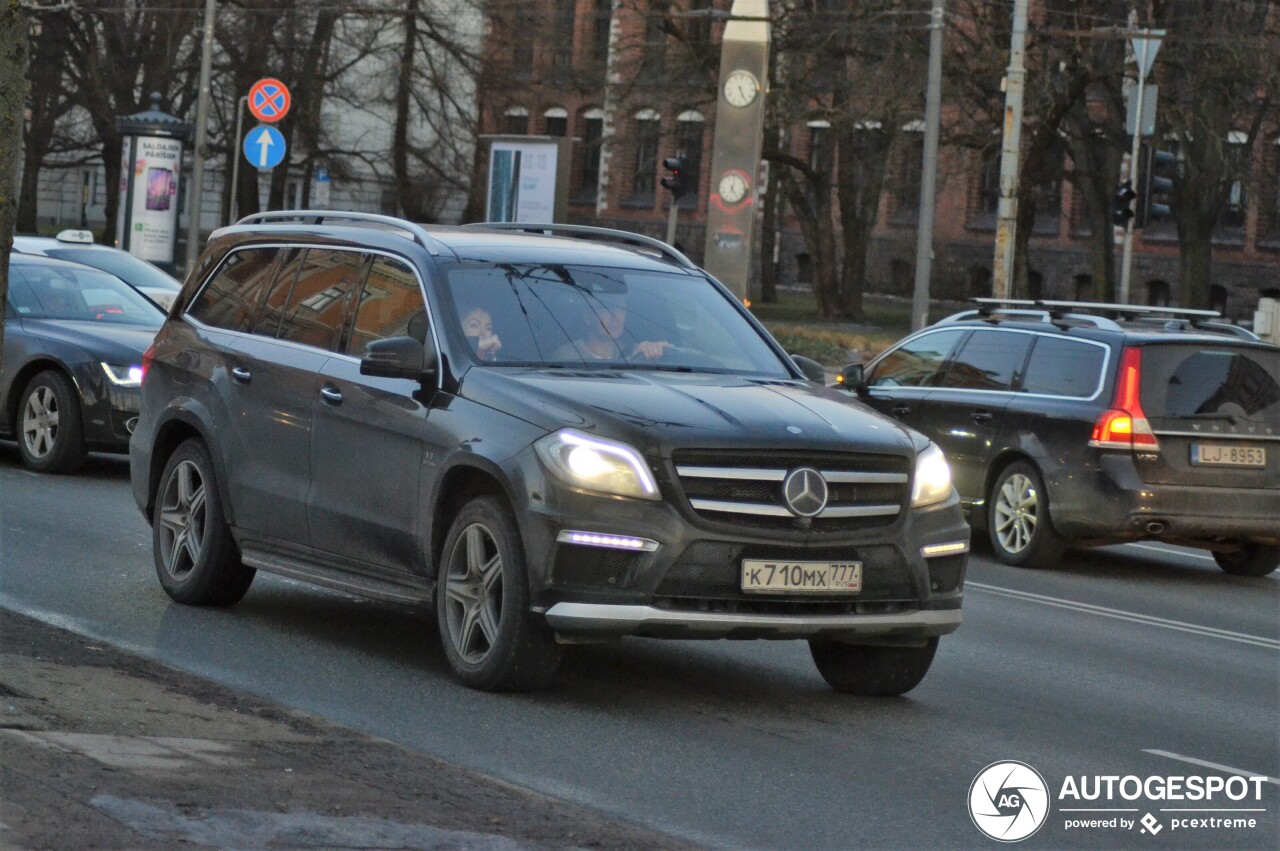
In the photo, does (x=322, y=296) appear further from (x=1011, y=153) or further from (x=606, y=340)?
(x=1011, y=153)

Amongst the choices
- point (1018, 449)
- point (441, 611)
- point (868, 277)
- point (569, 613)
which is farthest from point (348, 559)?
point (868, 277)

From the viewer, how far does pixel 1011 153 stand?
104 feet

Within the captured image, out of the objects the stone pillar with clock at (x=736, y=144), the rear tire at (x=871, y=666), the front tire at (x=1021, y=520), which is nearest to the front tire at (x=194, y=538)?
the rear tire at (x=871, y=666)

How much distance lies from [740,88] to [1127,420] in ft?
68.3

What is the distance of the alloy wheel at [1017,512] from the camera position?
1412 cm

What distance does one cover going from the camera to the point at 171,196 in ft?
117

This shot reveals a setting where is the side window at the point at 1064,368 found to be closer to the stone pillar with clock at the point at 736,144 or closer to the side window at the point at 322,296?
the side window at the point at 322,296

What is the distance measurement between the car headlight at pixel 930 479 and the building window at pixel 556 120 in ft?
236

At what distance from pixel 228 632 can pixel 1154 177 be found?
85.4 feet

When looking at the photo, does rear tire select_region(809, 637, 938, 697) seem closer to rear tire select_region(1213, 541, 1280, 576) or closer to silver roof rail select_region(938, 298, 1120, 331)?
silver roof rail select_region(938, 298, 1120, 331)

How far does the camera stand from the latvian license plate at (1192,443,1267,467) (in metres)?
13.7

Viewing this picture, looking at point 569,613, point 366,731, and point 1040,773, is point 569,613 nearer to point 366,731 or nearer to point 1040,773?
point 366,731

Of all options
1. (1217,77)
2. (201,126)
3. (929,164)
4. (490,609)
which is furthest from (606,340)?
(1217,77)

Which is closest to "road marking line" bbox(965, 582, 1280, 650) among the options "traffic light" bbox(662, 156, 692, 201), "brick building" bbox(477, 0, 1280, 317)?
"traffic light" bbox(662, 156, 692, 201)
